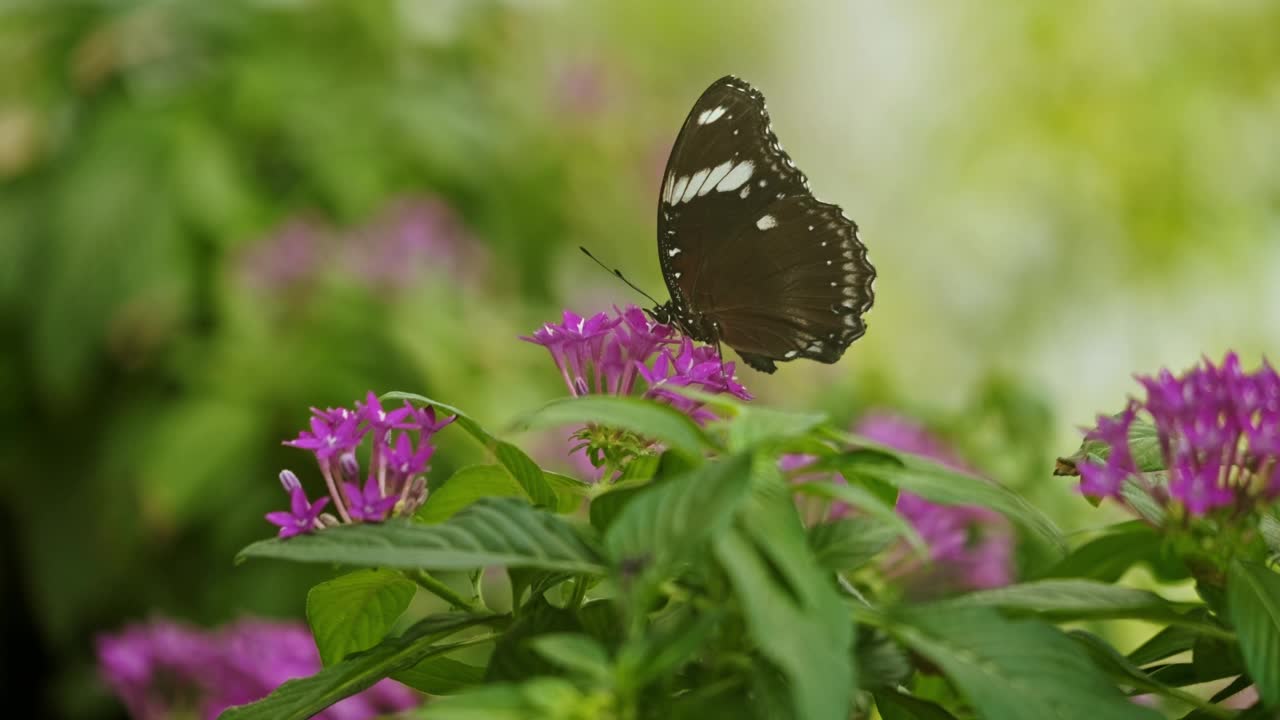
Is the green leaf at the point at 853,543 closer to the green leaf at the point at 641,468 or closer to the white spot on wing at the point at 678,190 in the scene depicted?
the green leaf at the point at 641,468

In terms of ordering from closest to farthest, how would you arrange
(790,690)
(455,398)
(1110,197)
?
(790,690)
(455,398)
(1110,197)

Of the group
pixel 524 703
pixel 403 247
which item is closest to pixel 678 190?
pixel 524 703

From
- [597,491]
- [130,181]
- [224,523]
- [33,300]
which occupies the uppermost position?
[130,181]

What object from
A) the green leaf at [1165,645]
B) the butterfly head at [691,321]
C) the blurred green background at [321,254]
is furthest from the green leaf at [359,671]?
the blurred green background at [321,254]

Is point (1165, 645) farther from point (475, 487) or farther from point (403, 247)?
point (403, 247)

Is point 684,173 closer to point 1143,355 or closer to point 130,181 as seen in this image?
point 130,181

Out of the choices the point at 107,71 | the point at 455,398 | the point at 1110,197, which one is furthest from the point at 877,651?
the point at 1110,197

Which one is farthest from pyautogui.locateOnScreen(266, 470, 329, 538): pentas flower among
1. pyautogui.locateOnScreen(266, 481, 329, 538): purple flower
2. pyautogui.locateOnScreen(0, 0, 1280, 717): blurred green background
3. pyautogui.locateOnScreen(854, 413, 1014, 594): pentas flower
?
pyautogui.locateOnScreen(0, 0, 1280, 717): blurred green background

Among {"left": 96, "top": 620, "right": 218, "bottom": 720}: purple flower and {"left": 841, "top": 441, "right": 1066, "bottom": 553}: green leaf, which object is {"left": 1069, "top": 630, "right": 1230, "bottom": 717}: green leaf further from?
{"left": 96, "top": 620, "right": 218, "bottom": 720}: purple flower
